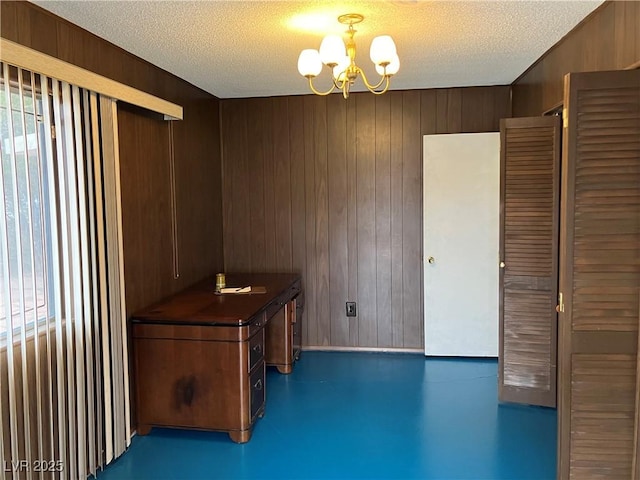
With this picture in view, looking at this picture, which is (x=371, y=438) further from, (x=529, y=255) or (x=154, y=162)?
(x=154, y=162)

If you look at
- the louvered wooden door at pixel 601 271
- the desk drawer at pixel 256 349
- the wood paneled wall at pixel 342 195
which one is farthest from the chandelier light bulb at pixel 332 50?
the wood paneled wall at pixel 342 195

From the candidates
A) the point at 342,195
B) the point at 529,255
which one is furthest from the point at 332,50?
the point at 342,195

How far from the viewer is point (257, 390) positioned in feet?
10.4

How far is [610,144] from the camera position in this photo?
2135 mm

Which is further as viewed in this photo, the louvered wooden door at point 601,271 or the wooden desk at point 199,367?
the wooden desk at point 199,367

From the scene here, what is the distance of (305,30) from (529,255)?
1.97 metres

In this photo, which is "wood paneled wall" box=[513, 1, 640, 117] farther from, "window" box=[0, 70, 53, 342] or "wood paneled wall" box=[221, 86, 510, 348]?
"window" box=[0, 70, 53, 342]

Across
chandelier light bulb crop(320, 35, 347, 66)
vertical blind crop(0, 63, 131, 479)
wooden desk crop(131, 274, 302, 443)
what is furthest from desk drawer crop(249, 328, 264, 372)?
chandelier light bulb crop(320, 35, 347, 66)

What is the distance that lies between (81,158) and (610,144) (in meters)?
2.42

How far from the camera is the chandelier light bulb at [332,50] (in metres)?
2.33

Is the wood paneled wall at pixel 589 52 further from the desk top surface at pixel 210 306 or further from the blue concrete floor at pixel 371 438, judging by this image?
the desk top surface at pixel 210 306

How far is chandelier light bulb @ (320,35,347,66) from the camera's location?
7.66ft

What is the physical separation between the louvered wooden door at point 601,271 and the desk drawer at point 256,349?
166 centimetres

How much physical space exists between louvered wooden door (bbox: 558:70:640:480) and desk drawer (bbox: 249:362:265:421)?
169 centimetres
